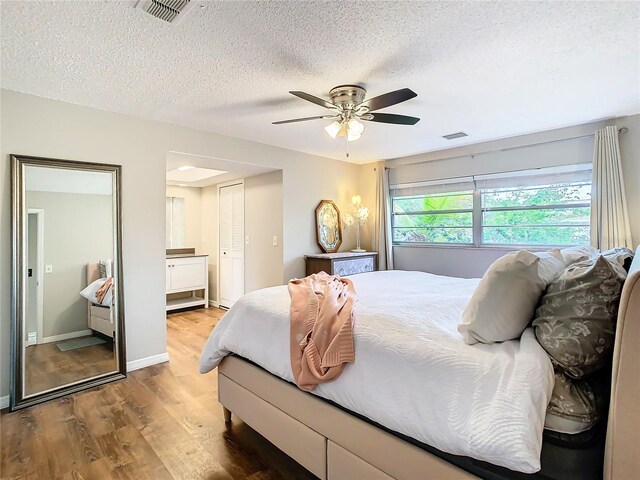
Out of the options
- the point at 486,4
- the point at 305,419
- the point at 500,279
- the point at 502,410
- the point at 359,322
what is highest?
the point at 486,4

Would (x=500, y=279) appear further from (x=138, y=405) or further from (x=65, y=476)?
(x=138, y=405)

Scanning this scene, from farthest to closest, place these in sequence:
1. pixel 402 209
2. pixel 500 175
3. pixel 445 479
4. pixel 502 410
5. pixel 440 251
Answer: pixel 402 209
pixel 440 251
pixel 500 175
pixel 445 479
pixel 502 410

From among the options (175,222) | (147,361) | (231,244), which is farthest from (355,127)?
(175,222)

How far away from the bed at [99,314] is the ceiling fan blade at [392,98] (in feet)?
8.73

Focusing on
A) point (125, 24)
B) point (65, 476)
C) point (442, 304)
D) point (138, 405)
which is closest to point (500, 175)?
point (442, 304)

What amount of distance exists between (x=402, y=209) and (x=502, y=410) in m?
4.21

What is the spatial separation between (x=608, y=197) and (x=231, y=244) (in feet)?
15.9

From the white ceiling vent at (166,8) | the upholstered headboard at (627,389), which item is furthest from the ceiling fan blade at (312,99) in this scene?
the upholstered headboard at (627,389)

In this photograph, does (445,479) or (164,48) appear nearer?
(445,479)

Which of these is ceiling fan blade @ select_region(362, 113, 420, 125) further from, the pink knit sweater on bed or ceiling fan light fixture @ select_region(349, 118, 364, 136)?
the pink knit sweater on bed

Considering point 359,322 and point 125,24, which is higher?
point 125,24

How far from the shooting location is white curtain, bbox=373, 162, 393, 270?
5016mm

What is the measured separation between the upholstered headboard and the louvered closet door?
4.80m

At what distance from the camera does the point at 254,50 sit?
2.06 metres
